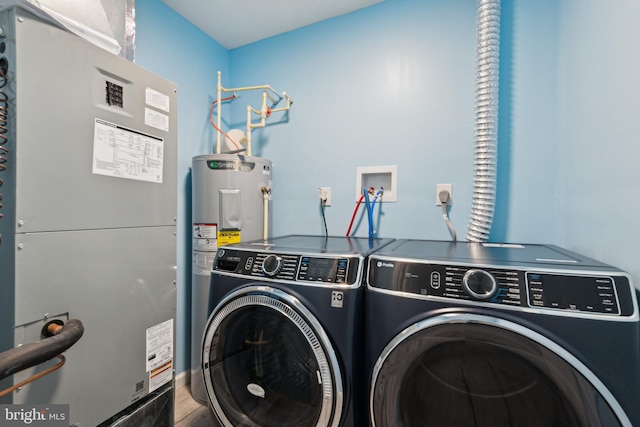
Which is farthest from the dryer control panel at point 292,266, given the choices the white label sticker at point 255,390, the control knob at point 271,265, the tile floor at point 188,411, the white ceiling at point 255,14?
the white ceiling at point 255,14

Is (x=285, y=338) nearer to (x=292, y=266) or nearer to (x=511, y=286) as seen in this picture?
(x=292, y=266)

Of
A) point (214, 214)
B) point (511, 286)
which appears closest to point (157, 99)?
point (214, 214)

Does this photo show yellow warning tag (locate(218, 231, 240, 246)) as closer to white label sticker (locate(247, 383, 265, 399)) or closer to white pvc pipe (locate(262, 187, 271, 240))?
white pvc pipe (locate(262, 187, 271, 240))

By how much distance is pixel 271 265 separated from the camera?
101cm

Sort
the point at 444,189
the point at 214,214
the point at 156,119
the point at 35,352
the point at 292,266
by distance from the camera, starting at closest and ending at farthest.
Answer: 1. the point at 35,352
2. the point at 292,266
3. the point at 156,119
4. the point at 444,189
5. the point at 214,214

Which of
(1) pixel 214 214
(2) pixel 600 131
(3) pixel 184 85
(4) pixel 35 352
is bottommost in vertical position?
(4) pixel 35 352

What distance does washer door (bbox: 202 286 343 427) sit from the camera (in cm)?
87

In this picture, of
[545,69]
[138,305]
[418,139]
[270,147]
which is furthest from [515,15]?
[138,305]

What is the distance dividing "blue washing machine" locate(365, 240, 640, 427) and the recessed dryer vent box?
772 millimetres

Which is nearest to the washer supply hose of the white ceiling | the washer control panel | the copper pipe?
the copper pipe

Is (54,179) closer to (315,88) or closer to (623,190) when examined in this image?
(315,88)

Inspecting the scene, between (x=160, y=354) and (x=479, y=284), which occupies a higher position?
(x=479, y=284)

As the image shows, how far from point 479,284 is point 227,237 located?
127cm

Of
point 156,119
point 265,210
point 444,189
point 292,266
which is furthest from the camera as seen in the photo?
point 265,210
